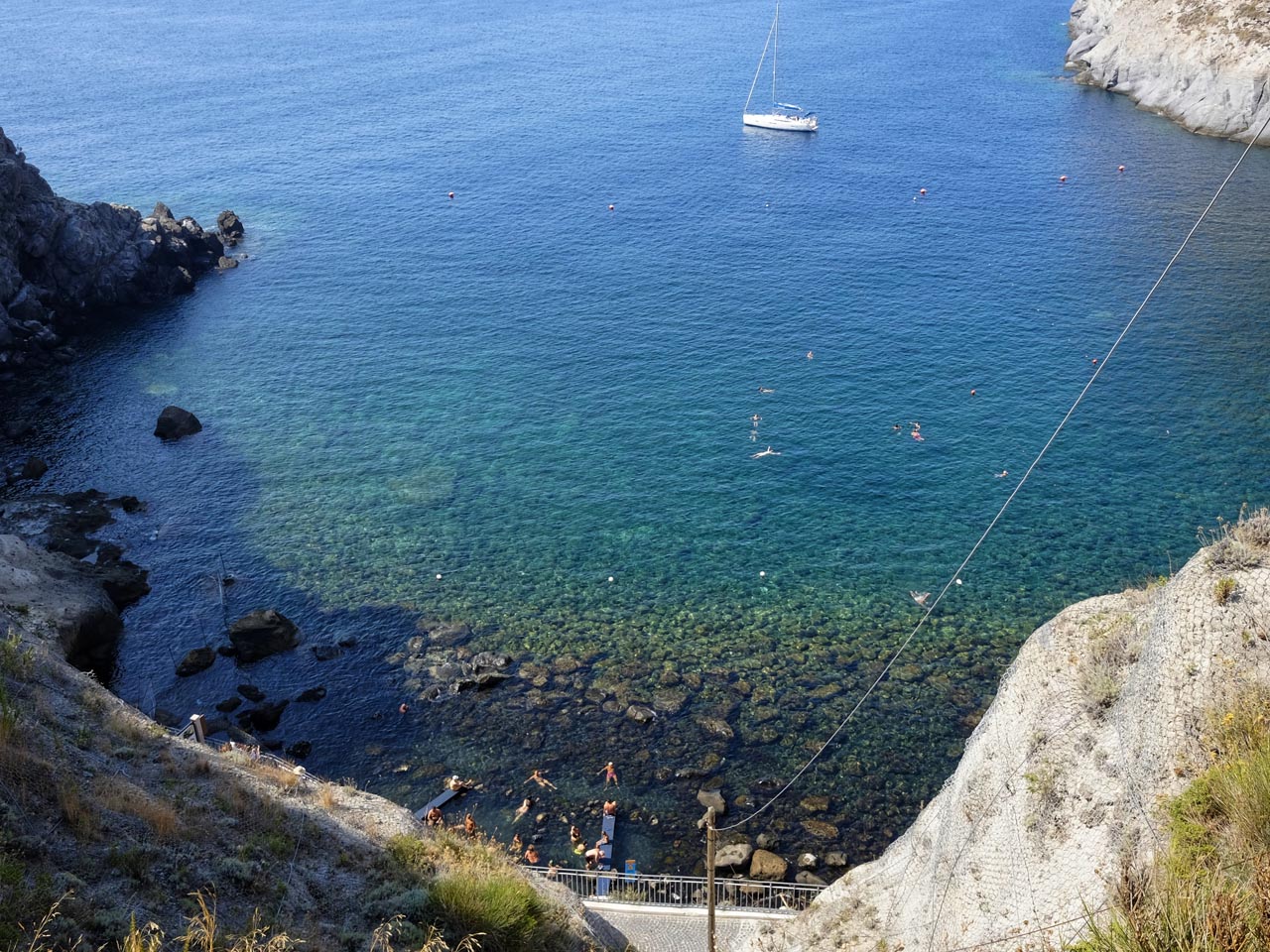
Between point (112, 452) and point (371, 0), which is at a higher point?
point (371, 0)

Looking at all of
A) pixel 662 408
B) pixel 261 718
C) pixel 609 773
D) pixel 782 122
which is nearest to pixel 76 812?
pixel 609 773

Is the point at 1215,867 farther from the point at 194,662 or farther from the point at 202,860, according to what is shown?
the point at 194,662

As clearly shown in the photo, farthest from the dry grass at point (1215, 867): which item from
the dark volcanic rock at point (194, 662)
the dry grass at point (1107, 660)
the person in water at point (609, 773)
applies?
the dark volcanic rock at point (194, 662)

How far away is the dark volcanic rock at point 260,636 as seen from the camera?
37.9m

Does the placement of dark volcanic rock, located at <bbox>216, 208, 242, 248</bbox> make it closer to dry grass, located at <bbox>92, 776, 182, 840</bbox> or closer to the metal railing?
the metal railing

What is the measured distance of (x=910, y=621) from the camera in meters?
38.6

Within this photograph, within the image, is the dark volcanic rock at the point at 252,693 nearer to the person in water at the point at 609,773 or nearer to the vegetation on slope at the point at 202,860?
the person in water at the point at 609,773

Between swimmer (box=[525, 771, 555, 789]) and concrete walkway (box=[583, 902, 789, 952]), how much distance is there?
7.07 metres

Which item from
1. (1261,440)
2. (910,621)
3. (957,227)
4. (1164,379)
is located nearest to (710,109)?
(957,227)

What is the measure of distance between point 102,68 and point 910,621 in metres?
129

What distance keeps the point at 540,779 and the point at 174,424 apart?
32.2 metres

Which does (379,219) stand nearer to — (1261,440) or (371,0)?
(1261,440)

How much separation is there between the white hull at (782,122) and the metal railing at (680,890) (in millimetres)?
88246

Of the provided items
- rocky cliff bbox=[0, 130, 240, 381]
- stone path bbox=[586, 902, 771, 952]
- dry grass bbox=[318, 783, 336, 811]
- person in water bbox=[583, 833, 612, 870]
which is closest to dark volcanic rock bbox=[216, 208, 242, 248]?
rocky cliff bbox=[0, 130, 240, 381]
